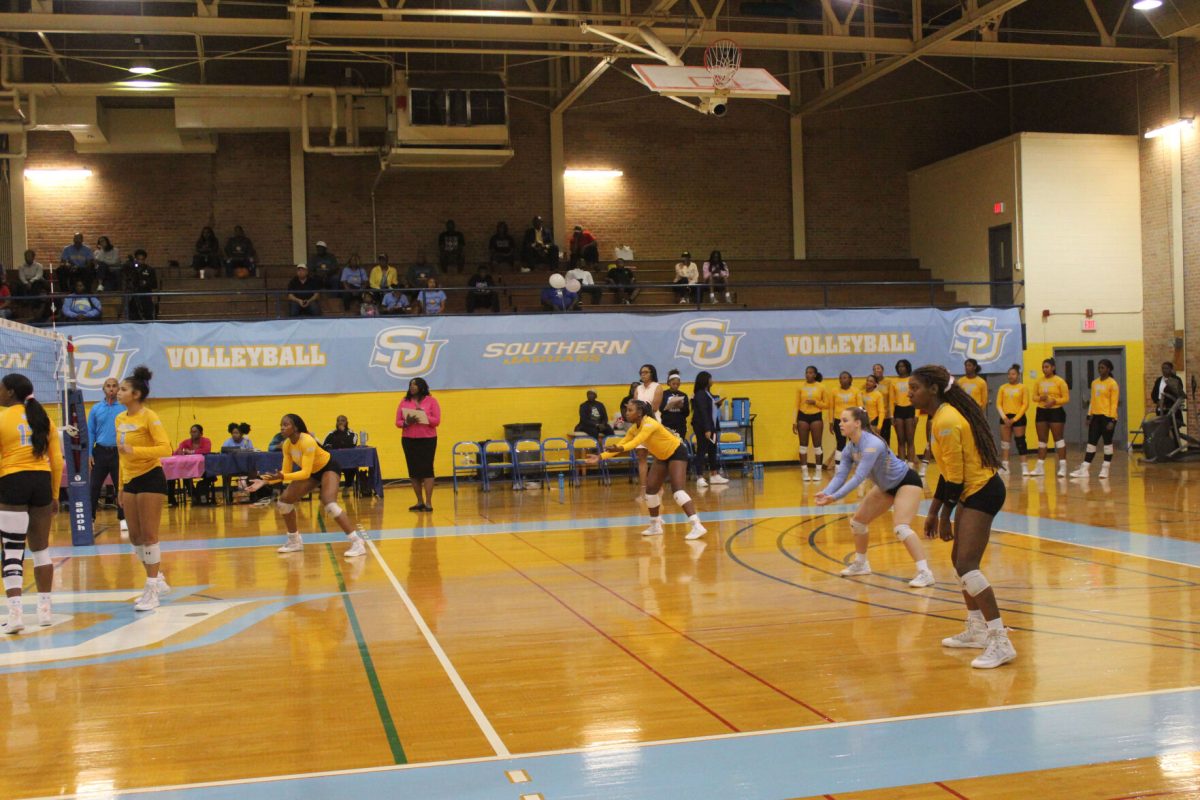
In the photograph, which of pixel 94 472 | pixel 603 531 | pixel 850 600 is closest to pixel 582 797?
pixel 850 600

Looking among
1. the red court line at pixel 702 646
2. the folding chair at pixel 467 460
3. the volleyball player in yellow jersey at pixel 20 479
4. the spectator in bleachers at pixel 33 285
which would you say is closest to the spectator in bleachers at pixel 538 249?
the folding chair at pixel 467 460

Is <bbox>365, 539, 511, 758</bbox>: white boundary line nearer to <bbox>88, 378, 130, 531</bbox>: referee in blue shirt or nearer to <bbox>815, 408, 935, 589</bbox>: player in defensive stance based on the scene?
<bbox>815, 408, 935, 589</bbox>: player in defensive stance

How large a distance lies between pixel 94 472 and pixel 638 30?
33.9ft

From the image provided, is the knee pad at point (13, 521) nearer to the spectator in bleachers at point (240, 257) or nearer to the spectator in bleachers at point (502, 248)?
the spectator in bleachers at point (240, 257)

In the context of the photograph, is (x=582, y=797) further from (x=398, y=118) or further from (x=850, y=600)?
(x=398, y=118)

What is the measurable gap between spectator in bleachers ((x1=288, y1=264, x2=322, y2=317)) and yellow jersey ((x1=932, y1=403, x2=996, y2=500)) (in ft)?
48.8

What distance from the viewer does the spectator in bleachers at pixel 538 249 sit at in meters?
23.1

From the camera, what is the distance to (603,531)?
41.2ft

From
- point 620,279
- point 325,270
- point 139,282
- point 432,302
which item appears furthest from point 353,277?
point 620,279

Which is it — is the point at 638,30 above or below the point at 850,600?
above

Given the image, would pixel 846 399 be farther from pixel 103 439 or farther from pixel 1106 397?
pixel 103 439

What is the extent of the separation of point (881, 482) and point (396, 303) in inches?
510

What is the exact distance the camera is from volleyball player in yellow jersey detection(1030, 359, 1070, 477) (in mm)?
16328

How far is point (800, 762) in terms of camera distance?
15.4 ft
